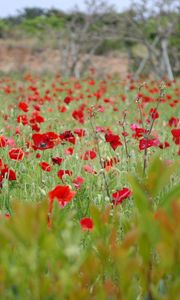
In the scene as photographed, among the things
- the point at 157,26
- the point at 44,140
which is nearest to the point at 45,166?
the point at 44,140

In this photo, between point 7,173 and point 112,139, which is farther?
point 112,139

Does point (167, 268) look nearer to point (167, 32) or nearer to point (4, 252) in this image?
point (4, 252)

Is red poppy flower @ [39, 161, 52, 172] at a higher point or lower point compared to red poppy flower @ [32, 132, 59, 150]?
lower

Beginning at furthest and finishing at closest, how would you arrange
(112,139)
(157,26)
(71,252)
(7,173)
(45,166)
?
1. (157,26)
2. (112,139)
3. (45,166)
4. (7,173)
5. (71,252)

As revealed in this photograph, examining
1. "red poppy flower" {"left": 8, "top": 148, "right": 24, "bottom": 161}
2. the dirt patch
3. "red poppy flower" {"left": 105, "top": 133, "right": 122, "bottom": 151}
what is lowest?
the dirt patch

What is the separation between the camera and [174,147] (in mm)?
4410

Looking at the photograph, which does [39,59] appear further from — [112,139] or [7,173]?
[7,173]

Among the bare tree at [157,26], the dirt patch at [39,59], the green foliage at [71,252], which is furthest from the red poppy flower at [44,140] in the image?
the dirt patch at [39,59]

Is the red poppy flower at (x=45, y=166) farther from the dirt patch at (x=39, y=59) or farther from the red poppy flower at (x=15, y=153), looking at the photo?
the dirt patch at (x=39, y=59)

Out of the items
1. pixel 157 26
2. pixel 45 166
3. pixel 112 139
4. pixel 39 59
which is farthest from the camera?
pixel 39 59

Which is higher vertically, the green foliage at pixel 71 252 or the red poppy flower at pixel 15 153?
the green foliage at pixel 71 252

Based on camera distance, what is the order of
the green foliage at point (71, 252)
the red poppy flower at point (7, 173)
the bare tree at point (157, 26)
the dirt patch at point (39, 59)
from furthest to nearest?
the dirt patch at point (39, 59)
the bare tree at point (157, 26)
the red poppy flower at point (7, 173)
the green foliage at point (71, 252)

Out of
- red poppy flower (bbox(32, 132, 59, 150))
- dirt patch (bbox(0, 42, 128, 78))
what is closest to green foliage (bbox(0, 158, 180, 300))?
red poppy flower (bbox(32, 132, 59, 150))

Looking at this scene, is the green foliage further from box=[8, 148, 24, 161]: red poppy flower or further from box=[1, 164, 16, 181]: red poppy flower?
box=[8, 148, 24, 161]: red poppy flower
